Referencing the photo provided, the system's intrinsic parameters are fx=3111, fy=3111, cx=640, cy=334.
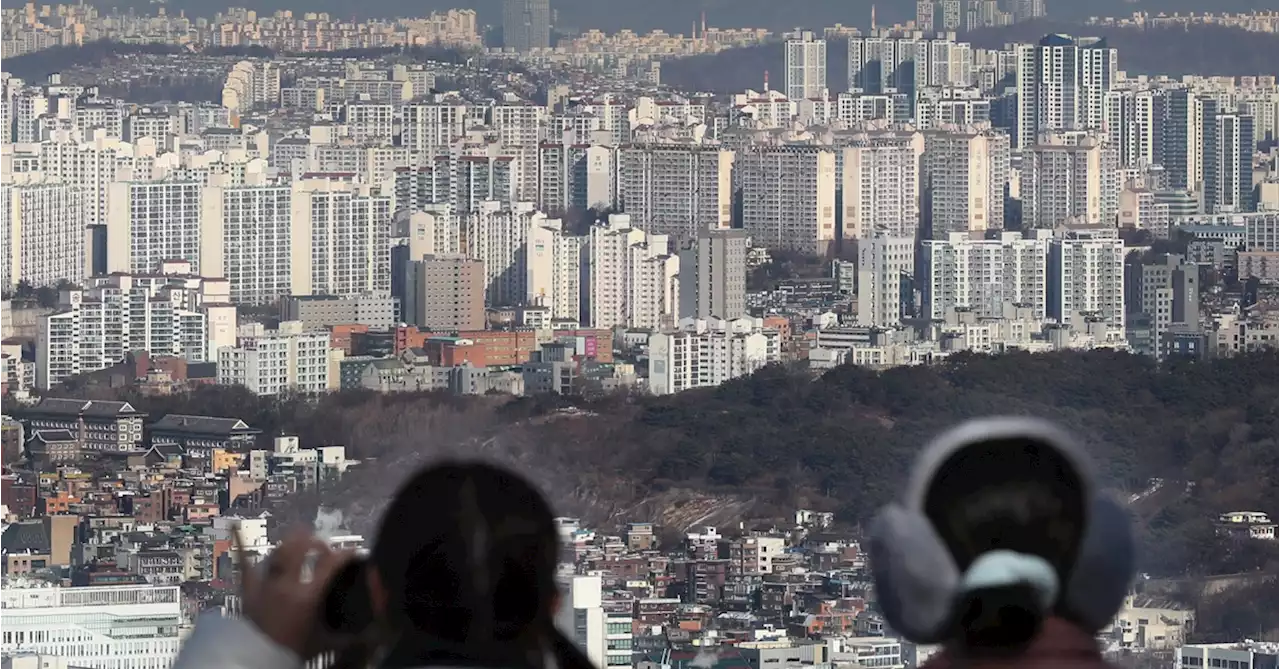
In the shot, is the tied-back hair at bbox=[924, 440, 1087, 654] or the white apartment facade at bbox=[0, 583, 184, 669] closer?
the tied-back hair at bbox=[924, 440, 1087, 654]

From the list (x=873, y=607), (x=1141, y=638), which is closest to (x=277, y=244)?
(x=1141, y=638)

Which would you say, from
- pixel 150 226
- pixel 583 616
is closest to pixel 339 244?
pixel 150 226

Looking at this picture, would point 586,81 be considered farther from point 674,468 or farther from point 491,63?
point 674,468

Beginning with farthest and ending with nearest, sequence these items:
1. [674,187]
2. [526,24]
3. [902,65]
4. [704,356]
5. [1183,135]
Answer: [902,65]
[526,24]
[1183,135]
[674,187]
[704,356]

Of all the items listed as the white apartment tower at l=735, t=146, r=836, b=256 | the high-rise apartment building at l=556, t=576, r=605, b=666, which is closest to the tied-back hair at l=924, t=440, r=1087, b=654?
the high-rise apartment building at l=556, t=576, r=605, b=666

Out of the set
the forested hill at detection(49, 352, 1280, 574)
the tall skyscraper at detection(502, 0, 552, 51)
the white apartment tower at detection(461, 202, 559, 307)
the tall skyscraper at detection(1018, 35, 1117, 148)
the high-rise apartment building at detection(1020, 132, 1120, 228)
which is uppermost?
the tall skyscraper at detection(502, 0, 552, 51)

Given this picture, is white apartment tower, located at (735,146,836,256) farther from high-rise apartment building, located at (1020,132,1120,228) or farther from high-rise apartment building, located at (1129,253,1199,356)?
high-rise apartment building, located at (1129,253,1199,356)

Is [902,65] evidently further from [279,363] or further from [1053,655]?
[1053,655]
